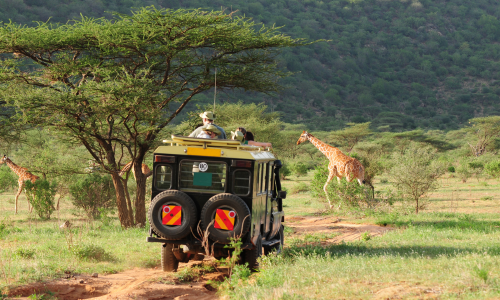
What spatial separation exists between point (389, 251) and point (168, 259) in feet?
11.4

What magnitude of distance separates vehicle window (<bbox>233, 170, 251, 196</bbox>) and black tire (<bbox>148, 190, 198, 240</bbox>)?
604 mm

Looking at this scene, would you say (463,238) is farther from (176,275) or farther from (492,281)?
(176,275)

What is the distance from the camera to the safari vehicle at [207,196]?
20.5ft

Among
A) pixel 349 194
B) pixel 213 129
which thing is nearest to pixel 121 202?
pixel 213 129

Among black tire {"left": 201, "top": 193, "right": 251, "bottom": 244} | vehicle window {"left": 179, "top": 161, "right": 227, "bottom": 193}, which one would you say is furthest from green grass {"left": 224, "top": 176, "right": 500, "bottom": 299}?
vehicle window {"left": 179, "top": 161, "right": 227, "bottom": 193}

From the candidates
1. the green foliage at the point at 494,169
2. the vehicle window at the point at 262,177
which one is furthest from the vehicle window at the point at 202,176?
the green foliage at the point at 494,169

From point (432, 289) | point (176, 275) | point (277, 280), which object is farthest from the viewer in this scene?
point (176, 275)

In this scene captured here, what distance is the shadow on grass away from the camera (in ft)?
23.7

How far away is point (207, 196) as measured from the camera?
255 inches

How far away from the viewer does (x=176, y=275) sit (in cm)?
691

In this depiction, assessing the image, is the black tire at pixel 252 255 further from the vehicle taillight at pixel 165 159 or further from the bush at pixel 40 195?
the bush at pixel 40 195

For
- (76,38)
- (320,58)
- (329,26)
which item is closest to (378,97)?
(320,58)

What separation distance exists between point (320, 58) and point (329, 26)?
9.25 m

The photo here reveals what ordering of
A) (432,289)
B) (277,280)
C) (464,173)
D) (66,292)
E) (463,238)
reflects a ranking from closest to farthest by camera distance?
(432,289) → (277,280) → (66,292) → (463,238) → (464,173)
